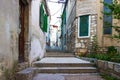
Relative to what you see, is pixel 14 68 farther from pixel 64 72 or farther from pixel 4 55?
pixel 64 72

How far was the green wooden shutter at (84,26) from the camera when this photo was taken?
1202 cm

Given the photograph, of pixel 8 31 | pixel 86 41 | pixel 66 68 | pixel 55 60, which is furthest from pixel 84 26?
pixel 8 31

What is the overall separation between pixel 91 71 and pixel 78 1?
5926 millimetres

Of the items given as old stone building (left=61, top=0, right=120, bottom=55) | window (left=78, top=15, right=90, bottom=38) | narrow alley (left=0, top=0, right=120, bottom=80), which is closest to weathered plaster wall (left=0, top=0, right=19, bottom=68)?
narrow alley (left=0, top=0, right=120, bottom=80)

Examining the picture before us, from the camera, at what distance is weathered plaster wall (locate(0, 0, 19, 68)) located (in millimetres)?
3744

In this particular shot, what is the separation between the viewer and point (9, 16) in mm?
4246

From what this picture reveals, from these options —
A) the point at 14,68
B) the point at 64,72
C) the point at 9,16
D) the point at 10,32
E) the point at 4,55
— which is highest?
the point at 9,16

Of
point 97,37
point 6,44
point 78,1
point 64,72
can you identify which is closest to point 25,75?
point 6,44

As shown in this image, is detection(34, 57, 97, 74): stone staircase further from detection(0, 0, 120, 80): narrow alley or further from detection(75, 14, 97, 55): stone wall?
detection(75, 14, 97, 55): stone wall

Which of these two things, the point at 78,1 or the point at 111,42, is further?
the point at 78,1

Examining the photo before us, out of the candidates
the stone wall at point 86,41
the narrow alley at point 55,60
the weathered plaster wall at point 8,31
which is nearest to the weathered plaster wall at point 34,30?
the narrow alley at point 55,60

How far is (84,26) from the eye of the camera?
12.1 metres

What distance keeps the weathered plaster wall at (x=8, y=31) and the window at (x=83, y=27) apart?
7546 mm

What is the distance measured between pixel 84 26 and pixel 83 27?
3.3 inches
